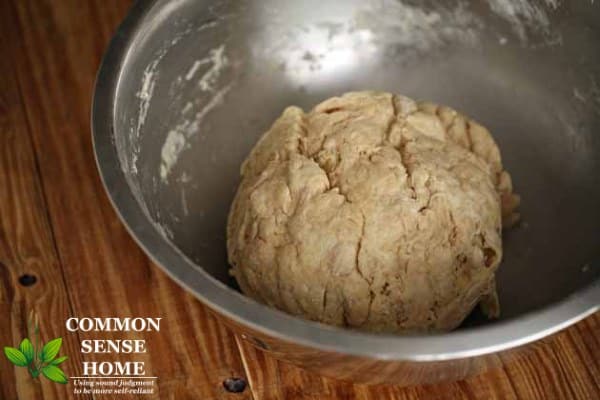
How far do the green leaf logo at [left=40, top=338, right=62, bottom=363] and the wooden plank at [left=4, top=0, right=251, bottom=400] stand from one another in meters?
0.05

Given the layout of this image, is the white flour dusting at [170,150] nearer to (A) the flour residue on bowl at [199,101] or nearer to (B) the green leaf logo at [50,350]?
(A) the flour residue on bowl at [199,101]


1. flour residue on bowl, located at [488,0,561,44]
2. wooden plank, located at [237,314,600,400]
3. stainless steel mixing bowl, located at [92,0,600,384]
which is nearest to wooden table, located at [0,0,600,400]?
wooden plank, located at [237,314,600,400]

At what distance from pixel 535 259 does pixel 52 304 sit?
2.79 ft

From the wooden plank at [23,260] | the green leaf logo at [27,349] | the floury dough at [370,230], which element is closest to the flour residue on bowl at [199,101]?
the floury dough at [370,230]

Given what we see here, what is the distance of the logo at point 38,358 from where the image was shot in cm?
122

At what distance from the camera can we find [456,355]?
35.9 inches

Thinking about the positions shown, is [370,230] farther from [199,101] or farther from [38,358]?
[38,358]

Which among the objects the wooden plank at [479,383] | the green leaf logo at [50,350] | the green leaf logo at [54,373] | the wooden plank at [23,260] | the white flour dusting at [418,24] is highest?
the white flour dusting at [418,24]

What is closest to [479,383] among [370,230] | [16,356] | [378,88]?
[370,230]

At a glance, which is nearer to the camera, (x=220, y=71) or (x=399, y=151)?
(x=399, y=151)

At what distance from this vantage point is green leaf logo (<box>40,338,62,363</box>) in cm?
124

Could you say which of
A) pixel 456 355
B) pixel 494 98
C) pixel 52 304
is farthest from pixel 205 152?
pixel 456 355

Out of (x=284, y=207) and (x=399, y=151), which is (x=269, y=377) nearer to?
(x=284, y=207)

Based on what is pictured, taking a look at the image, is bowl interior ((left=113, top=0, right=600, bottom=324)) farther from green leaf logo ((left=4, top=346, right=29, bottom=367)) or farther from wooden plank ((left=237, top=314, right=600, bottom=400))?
green leaf logo ((left=4, top=346, right=29, bottom=367))
